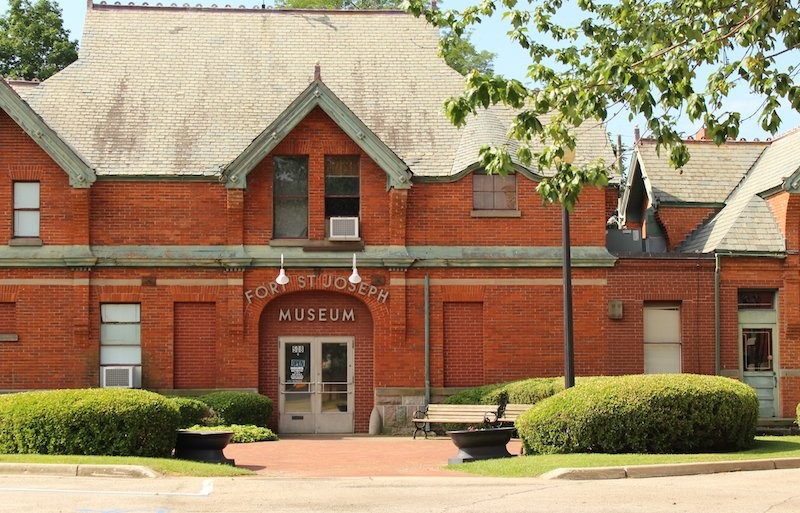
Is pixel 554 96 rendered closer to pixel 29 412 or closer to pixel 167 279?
pixel 29 412

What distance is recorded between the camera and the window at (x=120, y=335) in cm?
2881

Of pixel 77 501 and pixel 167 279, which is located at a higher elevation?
pixel 167 279

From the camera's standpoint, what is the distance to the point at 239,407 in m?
27.0

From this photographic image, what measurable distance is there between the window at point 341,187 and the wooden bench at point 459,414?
550 centimetres

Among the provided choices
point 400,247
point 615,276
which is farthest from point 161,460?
point 615,276

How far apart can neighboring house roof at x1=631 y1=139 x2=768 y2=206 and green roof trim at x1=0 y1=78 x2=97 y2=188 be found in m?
15.1

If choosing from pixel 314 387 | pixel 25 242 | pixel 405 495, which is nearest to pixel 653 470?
pixel 405 495

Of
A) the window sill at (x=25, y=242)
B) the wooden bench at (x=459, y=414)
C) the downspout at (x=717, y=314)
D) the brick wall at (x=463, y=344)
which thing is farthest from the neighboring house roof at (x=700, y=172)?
the window sill at (x=25, y=242)

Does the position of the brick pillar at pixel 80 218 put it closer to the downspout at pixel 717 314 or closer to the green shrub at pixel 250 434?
the green shrub at pixel 250 434

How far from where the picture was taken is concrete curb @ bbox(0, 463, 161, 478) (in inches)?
712

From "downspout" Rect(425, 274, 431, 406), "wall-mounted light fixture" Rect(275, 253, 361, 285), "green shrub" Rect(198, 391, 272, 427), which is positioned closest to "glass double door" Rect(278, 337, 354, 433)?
"green shrub" Rect(198, 391, 272, 427)

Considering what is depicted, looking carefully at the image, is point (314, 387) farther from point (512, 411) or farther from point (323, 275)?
point (512, 411)

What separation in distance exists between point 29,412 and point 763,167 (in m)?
21.1

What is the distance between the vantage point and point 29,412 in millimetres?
19984
